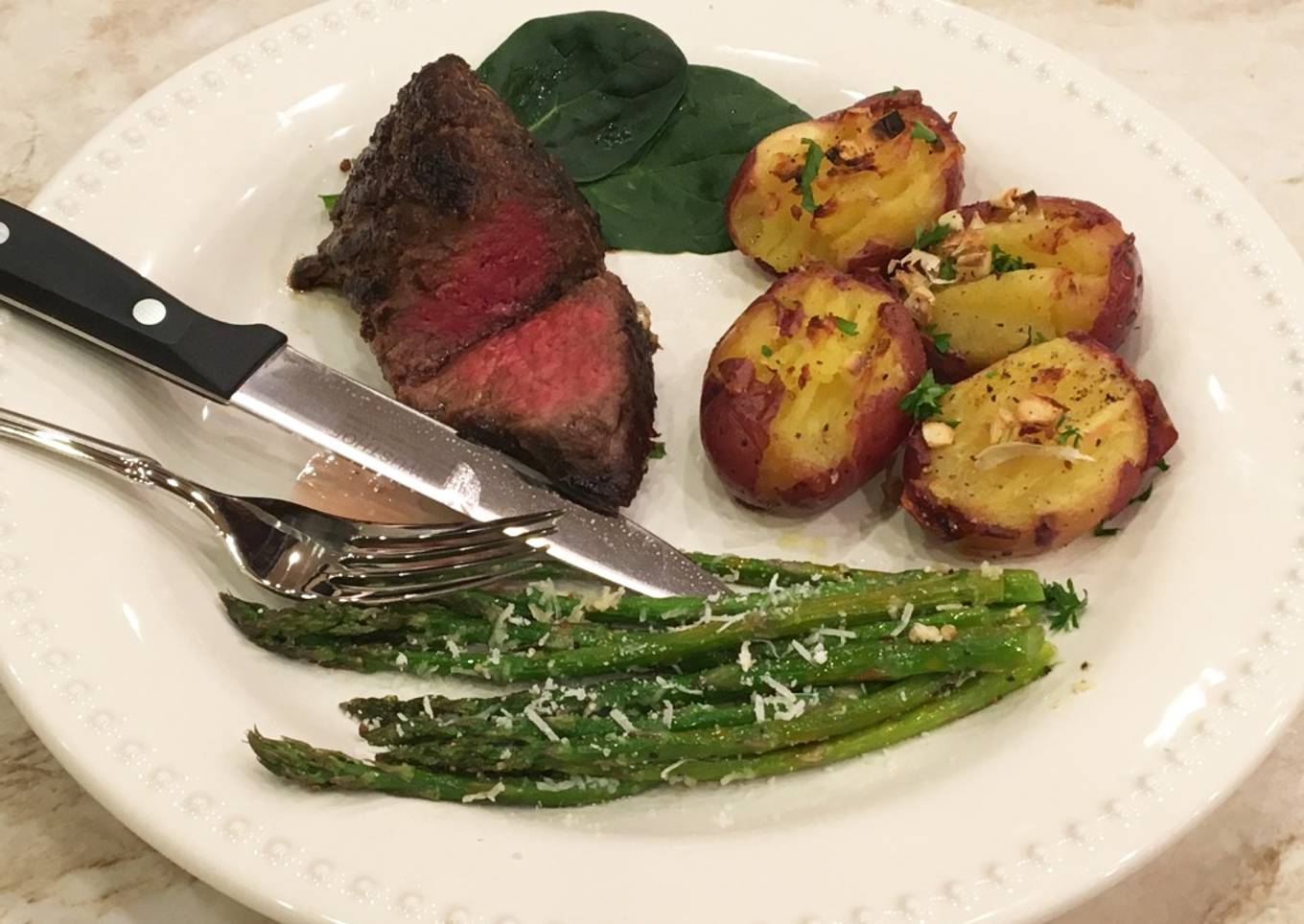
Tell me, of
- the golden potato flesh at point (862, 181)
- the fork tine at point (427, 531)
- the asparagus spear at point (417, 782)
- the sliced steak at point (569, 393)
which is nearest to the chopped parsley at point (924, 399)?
the golden potato flesh at point (862, 181)

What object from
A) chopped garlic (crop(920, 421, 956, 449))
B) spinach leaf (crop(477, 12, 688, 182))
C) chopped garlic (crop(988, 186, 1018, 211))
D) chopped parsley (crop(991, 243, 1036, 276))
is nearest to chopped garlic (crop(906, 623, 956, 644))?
chopped garlic (crop(920, 421, 956, 449))

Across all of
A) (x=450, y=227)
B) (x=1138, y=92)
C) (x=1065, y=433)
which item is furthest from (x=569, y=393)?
(x=1138, y=92)

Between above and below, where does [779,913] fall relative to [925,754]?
above

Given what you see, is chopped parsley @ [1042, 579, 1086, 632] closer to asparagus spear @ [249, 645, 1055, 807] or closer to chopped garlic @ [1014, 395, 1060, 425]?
asparagus spear @ [249, 645, 1055, 807]

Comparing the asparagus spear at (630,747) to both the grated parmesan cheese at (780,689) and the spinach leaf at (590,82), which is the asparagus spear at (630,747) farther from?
the spinach leaf at (590,82)

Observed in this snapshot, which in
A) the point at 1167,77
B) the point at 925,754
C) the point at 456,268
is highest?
the point at 456,268

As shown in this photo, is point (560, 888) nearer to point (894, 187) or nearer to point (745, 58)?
point (894, 187)

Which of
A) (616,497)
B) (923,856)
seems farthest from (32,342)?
(923,856)
